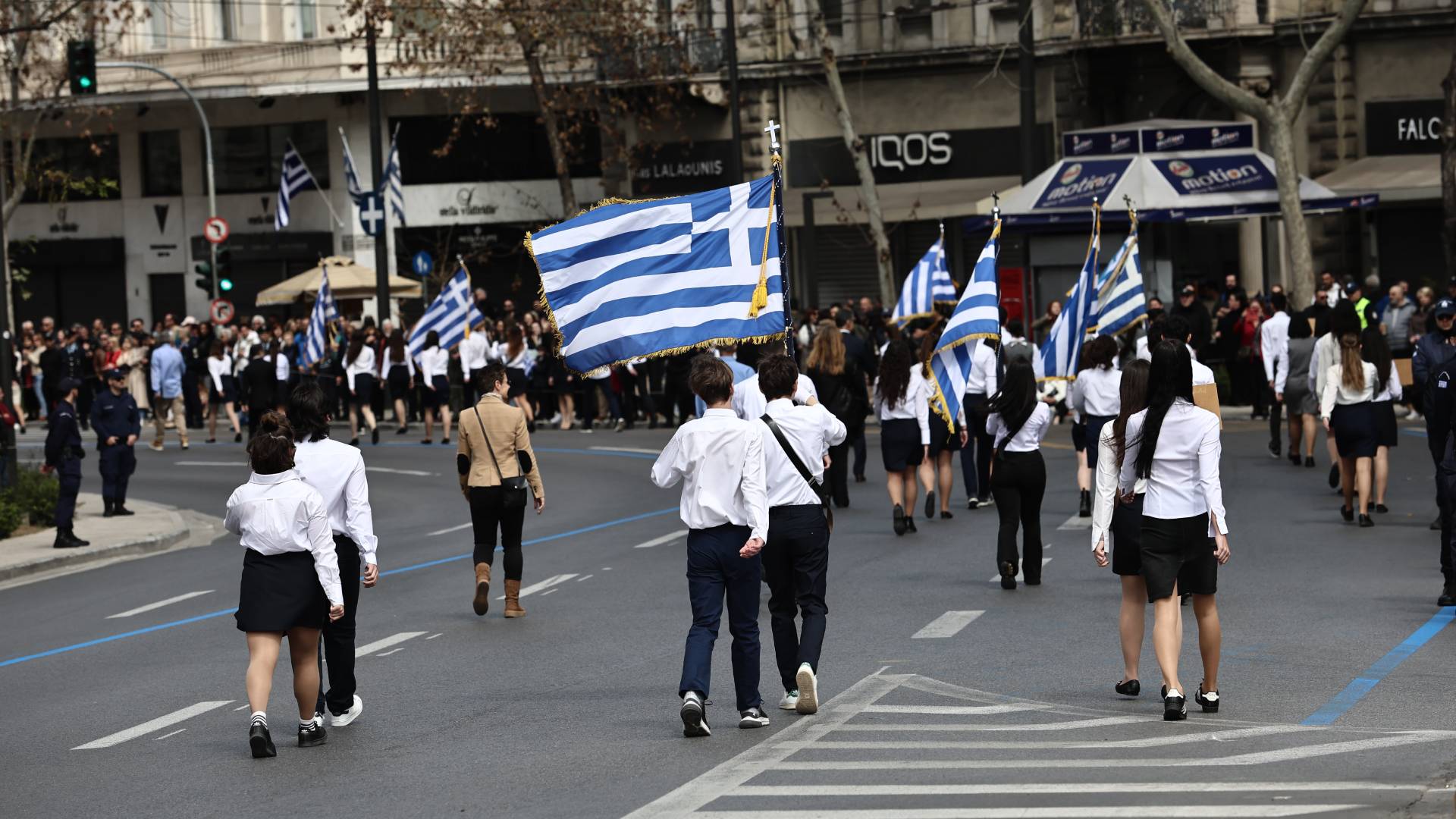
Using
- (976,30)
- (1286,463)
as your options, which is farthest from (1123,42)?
(1286,463)

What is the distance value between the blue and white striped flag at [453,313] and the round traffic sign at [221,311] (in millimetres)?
9226

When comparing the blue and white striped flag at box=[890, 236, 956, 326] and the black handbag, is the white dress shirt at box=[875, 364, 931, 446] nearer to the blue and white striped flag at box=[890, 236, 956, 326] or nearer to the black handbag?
the black handbag

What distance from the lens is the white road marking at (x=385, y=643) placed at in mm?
12383

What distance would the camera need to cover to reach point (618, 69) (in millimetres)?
42000

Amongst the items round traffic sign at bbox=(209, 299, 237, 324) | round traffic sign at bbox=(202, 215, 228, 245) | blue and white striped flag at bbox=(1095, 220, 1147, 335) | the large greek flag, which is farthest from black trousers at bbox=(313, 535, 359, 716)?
round traffic sign at bbox=(202, 215, 228, 245)

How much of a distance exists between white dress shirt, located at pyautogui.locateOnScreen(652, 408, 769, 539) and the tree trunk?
25.7 metres

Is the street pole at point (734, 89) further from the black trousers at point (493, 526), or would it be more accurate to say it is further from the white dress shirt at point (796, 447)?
the white dress shirt at point (796, 447)

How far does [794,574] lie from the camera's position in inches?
388

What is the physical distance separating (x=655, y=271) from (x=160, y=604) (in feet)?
18.4

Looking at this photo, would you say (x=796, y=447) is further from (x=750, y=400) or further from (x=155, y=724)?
(x=155, y=724)

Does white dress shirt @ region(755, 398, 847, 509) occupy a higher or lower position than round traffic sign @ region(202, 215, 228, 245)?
lower

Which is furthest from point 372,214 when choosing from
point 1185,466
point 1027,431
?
point 1185,466

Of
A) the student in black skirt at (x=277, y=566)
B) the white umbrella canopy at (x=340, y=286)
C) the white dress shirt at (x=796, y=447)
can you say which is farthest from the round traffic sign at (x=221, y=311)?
the student in black skirt at (x=277, y=566)

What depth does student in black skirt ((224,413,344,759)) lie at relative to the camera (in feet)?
30.3
